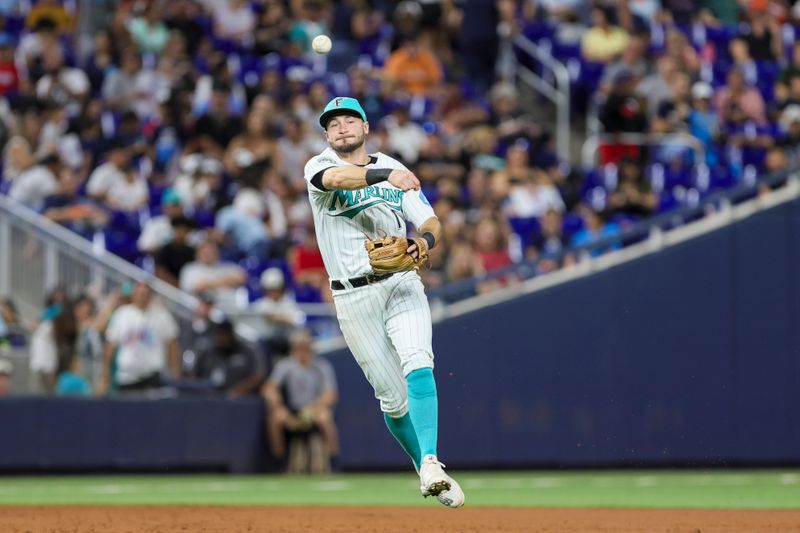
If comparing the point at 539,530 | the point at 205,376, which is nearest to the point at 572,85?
the point at 205,376

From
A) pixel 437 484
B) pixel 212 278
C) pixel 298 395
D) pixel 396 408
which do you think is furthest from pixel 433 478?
pixel 212 278

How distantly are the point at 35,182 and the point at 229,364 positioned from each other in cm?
280


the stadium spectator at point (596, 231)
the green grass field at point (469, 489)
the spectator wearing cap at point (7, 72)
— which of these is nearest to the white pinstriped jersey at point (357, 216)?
the green grass field at point (469, 489)

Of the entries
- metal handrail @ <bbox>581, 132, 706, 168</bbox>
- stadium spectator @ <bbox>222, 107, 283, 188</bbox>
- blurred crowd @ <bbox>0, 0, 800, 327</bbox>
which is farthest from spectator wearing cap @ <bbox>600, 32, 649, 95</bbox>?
stadium spectator @ <bbox>222, 107, 283, 188</bbox>

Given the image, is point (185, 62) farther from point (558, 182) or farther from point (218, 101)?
point (558, 182)

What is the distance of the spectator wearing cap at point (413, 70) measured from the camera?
16844mm

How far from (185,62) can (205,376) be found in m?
4.35

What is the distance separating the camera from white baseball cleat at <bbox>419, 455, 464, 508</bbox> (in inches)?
271

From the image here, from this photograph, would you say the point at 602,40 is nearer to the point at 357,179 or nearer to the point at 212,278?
the point at 212,278

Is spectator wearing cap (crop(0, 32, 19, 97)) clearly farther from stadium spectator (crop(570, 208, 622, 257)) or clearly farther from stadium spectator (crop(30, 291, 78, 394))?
stadium spectator (crop(570, 208, 622, 257))

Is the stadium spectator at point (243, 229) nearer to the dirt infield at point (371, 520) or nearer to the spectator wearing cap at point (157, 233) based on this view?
the spectator wearing cap at point (157, 233)

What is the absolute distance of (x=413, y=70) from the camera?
16.9m

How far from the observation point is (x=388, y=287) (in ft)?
24.4

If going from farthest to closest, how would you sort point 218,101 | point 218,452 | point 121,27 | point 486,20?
point 486,20
point 121,27
point 218,101
point 218,452
